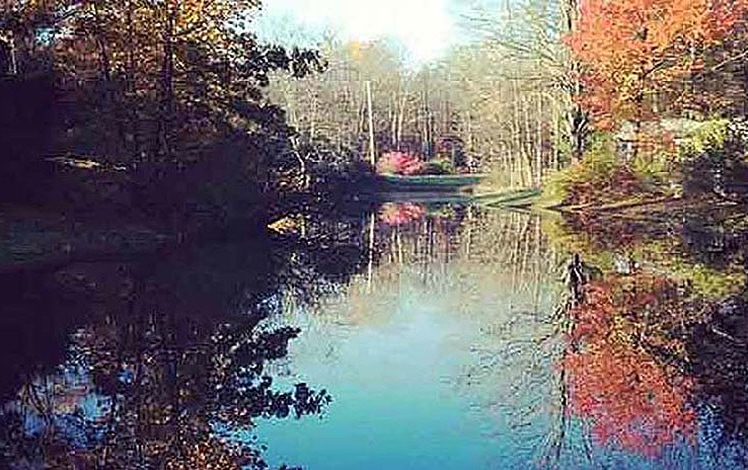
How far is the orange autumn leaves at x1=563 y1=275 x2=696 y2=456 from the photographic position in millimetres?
7109

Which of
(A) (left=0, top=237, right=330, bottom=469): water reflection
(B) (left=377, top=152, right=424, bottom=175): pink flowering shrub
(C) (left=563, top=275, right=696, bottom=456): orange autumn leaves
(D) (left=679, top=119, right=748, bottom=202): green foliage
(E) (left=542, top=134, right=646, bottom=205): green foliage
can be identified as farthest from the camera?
(B) (left=377, top=152, right=424, bottom=175): pink flowering shrub

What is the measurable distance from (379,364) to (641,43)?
73.3ft

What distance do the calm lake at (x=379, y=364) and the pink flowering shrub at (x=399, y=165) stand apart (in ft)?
138

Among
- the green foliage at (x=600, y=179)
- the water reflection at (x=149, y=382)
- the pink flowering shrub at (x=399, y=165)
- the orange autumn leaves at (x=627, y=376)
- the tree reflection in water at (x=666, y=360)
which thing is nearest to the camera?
the water reflection at (x=149, y=382)

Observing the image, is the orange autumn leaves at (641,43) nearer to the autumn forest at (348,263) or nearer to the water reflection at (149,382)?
the autumn forest at (348,263)

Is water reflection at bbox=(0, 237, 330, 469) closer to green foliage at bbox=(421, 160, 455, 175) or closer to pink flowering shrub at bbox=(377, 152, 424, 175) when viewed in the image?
pink flowering shrub at bbox=(377, 152, 424, 175)

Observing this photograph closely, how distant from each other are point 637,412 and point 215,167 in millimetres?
18169

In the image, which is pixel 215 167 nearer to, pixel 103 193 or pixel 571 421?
pixel 103 193

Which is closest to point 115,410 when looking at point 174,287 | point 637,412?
point 637,412

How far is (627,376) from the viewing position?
8703 mm

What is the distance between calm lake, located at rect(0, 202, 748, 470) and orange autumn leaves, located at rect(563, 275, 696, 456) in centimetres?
3

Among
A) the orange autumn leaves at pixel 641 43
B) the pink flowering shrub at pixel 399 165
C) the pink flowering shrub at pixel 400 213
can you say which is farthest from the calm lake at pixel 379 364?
the pink flowering shrub at pixel 399 165

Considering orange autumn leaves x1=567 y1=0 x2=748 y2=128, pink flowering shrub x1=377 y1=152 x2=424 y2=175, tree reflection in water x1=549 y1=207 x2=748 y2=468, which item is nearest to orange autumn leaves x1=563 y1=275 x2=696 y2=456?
tree reflection in water x1=549 y1=207 x2=748 y2=468

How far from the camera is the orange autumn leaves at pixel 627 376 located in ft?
23.3
